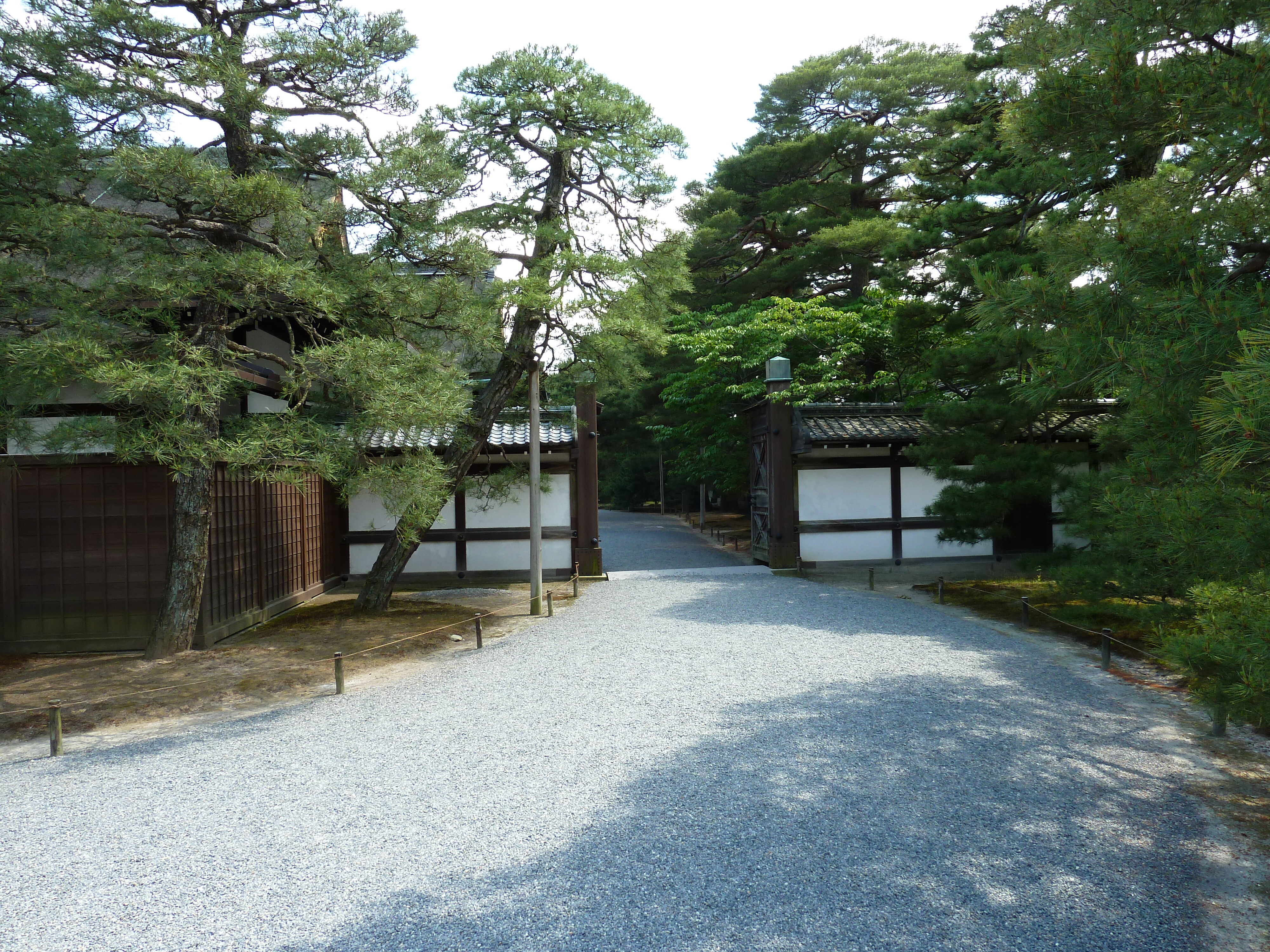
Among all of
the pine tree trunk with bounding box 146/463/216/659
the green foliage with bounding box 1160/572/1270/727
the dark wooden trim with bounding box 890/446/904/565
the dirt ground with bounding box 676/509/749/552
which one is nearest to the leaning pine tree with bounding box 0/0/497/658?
the pine tree trunk with bounding box 146/463/216/659

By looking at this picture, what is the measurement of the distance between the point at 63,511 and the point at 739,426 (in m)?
14.4

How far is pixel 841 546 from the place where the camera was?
14391 millimetres

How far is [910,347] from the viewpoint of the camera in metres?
14.9

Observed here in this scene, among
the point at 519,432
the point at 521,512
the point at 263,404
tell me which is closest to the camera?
the point at 263,404

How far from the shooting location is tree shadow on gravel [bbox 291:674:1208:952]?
3115mm

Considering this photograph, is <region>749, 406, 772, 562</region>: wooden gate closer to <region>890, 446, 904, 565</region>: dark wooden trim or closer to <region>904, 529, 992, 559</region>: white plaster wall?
<region>890, 446, 904, 565</region>: dark wooden trim

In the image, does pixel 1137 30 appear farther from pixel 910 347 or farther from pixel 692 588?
pixel 910 347

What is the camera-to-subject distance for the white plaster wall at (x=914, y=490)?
14.4 metres

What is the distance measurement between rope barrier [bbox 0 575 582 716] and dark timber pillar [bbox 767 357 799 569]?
5469 mm

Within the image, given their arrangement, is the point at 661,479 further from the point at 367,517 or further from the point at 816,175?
the point at 367,517

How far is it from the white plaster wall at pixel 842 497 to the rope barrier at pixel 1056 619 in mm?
2154

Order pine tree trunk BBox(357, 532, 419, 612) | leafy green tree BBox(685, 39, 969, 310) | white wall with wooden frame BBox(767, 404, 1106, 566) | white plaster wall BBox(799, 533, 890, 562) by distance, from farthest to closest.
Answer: leafy green tree BBox(685, 39, 969, 310), white plaster wall BBox(799, 533, 890, 562), white wall with wooden frame BBox(767, 404, 1106, 566), pine tree trunk BBox(357, 532, 419, 612)

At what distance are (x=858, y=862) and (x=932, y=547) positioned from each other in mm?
11791

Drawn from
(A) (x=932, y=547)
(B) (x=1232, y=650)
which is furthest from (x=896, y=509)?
(B) (x=1232, y=650)
